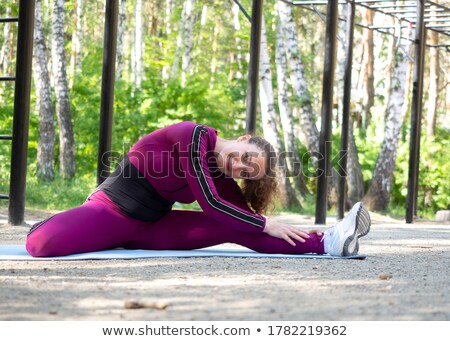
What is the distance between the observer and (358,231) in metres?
5.31

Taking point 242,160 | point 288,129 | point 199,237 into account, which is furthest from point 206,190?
point 288,129

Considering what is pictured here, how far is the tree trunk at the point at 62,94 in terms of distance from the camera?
57.8 ft

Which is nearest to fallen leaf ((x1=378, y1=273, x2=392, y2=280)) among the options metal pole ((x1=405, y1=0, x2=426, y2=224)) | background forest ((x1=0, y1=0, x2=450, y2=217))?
metal pole ((x1=405, y1=0, x2=426, y2=224))

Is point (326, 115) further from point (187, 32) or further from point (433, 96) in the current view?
point (187, 32)

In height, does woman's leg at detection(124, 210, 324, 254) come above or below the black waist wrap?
below

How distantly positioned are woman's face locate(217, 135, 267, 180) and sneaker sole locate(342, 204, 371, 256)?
24.2 inches

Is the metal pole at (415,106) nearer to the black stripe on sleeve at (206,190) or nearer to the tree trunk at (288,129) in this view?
the tree trunk at (288,129)

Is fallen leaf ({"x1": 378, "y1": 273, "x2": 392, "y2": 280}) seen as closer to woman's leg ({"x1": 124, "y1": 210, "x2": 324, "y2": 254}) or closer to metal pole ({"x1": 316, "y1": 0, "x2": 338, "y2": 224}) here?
woman's leg ({"x1": 124, "y1": 210, "x2": 324, "y2": 254})

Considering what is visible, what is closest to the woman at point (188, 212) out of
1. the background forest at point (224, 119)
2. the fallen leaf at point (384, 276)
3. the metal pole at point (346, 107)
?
the fallen leaf at point (384, 276)

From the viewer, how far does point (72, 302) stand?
3.43m

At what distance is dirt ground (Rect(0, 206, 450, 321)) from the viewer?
127 inches
